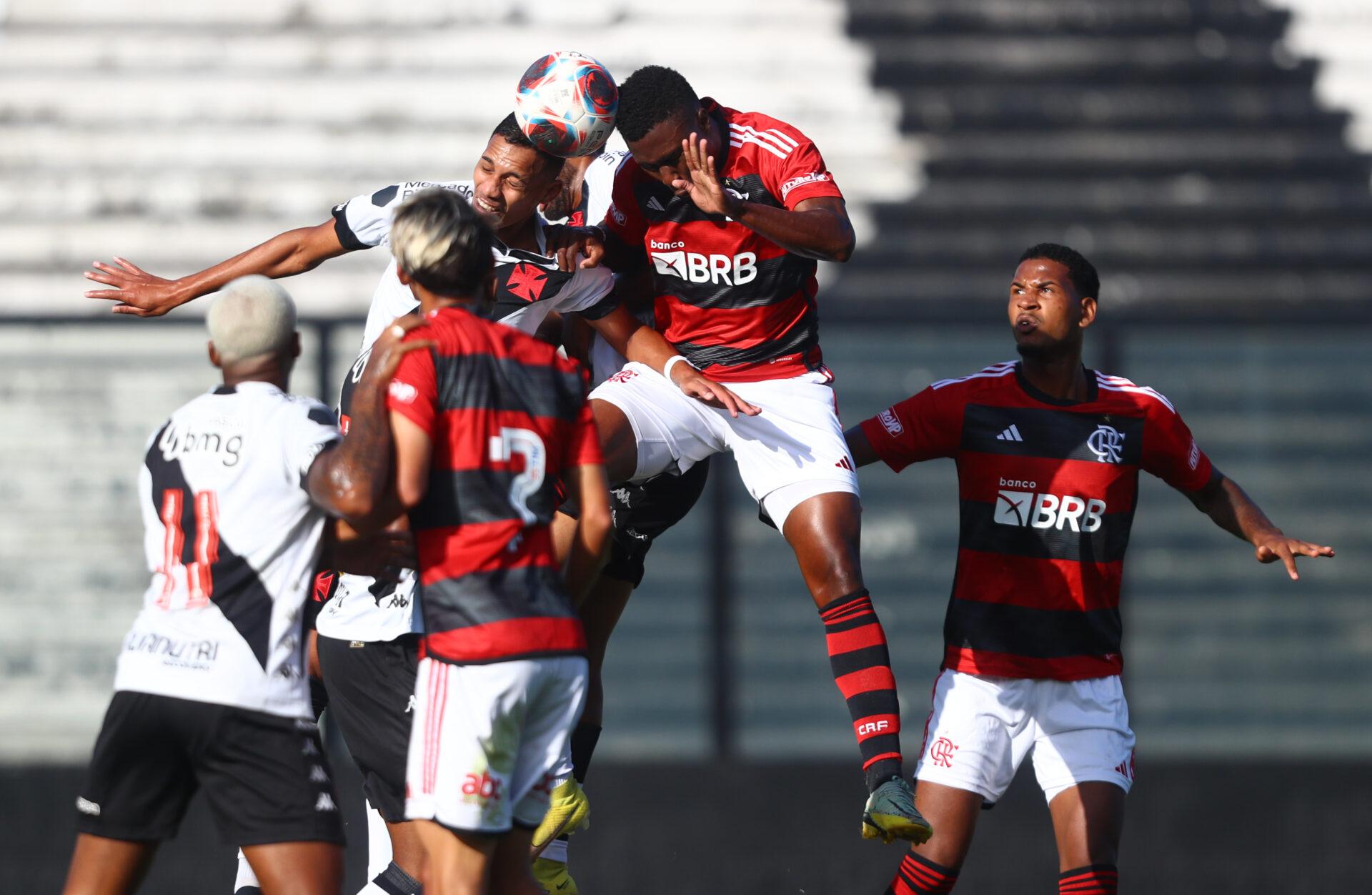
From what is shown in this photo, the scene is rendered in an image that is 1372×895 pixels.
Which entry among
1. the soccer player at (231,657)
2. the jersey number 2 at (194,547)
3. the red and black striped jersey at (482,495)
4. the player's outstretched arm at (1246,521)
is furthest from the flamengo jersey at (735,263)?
the jersey number 2 at (194,547)

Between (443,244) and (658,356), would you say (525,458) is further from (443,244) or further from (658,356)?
(658,356)

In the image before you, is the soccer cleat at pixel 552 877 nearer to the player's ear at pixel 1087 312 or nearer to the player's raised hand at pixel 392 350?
the player's raised hand at pixel 392 350

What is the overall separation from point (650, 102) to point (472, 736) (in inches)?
91.3

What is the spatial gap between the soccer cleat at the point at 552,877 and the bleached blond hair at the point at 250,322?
213 centimetres

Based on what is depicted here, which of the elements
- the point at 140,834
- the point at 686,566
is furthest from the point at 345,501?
the point at 686,566

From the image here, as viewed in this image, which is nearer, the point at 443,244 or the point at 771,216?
the point at 443,244

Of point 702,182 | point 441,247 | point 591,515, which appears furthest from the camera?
point 702,182

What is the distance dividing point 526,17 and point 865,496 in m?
3.88

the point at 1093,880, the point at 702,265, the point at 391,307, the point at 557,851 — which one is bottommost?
the point at 557,851

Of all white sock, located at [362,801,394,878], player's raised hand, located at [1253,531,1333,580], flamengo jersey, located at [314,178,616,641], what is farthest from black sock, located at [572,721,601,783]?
player's raised hand, located at [1253,531,1333,580]

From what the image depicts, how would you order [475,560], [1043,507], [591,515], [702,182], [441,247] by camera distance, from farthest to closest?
[1043,507], [702,182], [591,515], [441,247], [475,560]

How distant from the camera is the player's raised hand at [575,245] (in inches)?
220

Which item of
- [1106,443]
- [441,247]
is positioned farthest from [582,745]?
[441,247]

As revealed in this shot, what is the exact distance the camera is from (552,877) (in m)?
5.43
